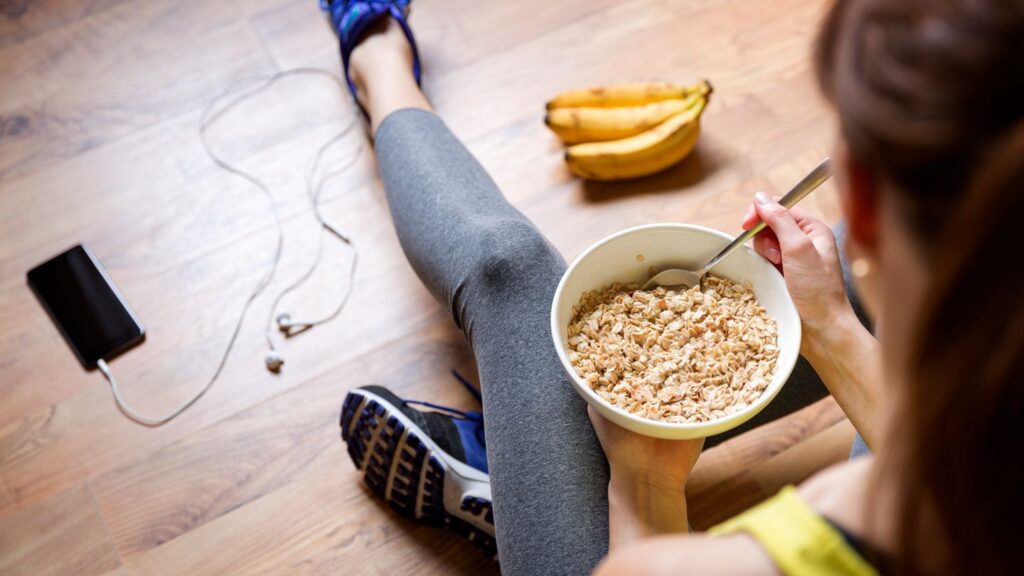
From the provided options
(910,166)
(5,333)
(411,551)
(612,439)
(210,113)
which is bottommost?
(411,551)

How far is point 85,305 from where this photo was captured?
1342mm

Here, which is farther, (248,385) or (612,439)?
(248,385)

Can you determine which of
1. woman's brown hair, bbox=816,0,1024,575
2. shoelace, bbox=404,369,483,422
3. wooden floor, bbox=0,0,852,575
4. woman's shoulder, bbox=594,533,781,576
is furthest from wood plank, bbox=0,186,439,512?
woman's brown hair, bbox=816,0,1024,575

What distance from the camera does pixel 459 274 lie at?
100cm

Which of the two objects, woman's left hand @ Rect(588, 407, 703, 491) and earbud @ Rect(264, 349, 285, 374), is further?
earbud @ Rect(264, 349, 285, 374)

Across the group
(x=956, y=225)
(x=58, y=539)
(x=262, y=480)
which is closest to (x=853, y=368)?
(x=956, y=225)

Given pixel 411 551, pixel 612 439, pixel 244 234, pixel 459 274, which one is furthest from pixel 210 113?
pixel 612 439

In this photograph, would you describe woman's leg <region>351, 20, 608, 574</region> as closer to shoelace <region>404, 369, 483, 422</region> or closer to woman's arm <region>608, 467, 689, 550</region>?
woman's arm <region>608, 467, 689, 550</region>

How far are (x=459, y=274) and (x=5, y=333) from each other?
0.84 m

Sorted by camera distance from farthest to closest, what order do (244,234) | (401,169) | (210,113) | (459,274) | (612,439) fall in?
1. (210,113)
2. (244,234)
3. (401,169)
4. (459,274)
5. (612,439)

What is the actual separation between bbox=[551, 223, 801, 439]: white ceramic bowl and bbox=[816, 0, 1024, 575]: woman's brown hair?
1.24ft

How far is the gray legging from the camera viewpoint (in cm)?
86

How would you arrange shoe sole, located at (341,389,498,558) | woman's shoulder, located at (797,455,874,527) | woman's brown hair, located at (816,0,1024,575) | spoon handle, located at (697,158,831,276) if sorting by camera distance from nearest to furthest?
1. woman's brown hair, located at (816,0,1024,575)
2. woman's shoulder, located at (797,455,874,527)
3. spoon handle, located at (697,158,831,276)
4. shoe sole, located at (341,389,498,558)

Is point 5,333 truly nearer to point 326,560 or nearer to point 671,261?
point 326,560
